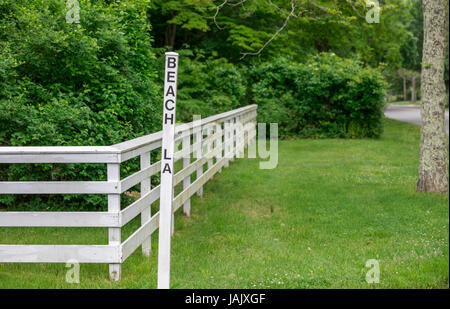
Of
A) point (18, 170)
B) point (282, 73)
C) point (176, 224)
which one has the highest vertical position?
point (282, 73)

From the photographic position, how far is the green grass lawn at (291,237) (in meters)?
5.45

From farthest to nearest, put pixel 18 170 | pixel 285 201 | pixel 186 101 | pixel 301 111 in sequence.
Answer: pixel 301 111
pixel 186 101
pixel 285 201
pixel 18 170

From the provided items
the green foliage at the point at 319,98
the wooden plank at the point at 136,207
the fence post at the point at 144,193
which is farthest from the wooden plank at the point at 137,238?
the green foliage at the point at 319,98

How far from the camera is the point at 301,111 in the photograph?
67.2ft

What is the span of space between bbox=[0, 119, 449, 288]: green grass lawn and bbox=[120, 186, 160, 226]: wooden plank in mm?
588

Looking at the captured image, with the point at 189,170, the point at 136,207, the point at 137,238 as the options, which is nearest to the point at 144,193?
the point at 136,207

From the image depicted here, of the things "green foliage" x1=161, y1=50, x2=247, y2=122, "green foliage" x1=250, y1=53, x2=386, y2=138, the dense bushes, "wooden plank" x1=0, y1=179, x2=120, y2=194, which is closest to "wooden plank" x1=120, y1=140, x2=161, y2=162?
"wooden plank" x1=0, y1=179, x2=120, y2=194

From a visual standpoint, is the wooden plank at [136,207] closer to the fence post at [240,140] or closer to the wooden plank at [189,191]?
the wooden plank at [189,191]

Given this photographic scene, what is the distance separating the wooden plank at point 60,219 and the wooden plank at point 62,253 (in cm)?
21

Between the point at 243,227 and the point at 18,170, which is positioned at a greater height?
the point at 18,170
